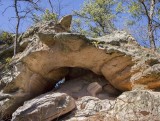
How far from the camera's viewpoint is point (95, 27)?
55.2ft

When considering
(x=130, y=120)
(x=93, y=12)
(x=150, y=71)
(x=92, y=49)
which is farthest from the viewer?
(x=93, y=12)

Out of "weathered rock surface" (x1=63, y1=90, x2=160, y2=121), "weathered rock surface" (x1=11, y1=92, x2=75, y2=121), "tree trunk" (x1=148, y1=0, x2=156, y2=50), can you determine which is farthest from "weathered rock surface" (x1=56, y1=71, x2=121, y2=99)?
"tree trunk" (x1=148, y1=0, x2=156, y2=50)

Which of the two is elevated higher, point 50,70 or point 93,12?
point 93,12

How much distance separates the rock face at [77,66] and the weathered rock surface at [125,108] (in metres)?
0.60

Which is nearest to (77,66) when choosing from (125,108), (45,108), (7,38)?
(45,108)

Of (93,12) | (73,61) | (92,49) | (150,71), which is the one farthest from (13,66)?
(93,12)

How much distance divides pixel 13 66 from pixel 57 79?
4.03ft

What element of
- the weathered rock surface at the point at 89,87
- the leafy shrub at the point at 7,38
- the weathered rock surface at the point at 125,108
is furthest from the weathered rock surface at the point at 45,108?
the leafy shrub at the point at 7,38

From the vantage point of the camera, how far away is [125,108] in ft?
20.3

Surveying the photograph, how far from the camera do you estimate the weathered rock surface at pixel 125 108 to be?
19.5 ft

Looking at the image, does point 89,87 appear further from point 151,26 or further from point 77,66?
point 151,26

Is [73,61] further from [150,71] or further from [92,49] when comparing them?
[150,71]

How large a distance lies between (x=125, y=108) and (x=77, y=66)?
6.62 ft

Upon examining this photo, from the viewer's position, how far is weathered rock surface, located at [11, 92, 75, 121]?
650 centimetres
